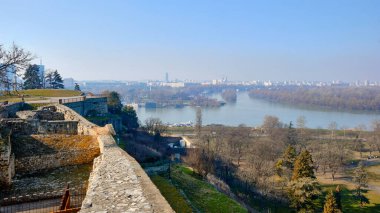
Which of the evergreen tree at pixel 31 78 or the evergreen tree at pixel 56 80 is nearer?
the evergreen tree at pixel 31 78

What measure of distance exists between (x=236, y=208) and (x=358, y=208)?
16.9 m

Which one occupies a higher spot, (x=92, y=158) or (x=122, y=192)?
(x=122, y=192)

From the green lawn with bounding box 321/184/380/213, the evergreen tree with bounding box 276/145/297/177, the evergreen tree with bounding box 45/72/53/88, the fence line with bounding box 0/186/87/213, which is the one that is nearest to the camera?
the fence line with bounding box 0/186/87/213

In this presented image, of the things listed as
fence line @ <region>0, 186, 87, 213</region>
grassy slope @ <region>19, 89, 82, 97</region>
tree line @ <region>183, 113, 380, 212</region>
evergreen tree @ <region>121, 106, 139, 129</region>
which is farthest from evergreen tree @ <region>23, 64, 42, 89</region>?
fence line @ <region>0, 186, 87, 213</region>

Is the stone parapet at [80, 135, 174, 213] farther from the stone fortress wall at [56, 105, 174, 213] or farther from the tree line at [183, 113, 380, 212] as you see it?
the tree line at [183, 113, 380, 212]

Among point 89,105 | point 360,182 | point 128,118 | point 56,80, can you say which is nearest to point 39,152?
point 89,105

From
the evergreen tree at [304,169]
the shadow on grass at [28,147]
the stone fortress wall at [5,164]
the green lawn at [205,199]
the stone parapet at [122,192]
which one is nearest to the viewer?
the stone parapet at [122,192]

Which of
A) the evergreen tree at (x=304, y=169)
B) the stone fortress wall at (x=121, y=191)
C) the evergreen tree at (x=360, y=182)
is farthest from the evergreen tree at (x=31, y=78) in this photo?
the stone fortress wall at (x=121, y=191)

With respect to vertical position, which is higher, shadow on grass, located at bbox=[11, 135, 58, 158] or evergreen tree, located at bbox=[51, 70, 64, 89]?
evergreen tree, located at bbox=[51, 70, 64, 89]

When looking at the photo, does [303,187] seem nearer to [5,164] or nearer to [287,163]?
[287,163]

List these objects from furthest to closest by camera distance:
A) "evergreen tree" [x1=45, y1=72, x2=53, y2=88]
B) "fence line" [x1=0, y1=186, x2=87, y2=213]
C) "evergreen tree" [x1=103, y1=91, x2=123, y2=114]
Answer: "evergreen tree" [x1=45, y1=72, x2=53, y2=88], "evergreen tree" [x1=103, y1=91, x2=123, y2=114], "fence line" [x1=0, y1=186, x2=87, y2=213]

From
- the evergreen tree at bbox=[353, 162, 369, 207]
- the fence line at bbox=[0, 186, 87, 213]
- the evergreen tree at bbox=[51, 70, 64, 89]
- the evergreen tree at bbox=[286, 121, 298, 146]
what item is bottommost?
the evergreen tree at bbox=[353, 162, 369, 207]

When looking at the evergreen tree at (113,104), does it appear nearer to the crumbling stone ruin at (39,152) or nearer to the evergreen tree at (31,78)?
the evergreen tree at (31,78)

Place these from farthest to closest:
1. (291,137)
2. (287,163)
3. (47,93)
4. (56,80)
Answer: (291,137) → (56,80) → (287,163) → (47,93)
